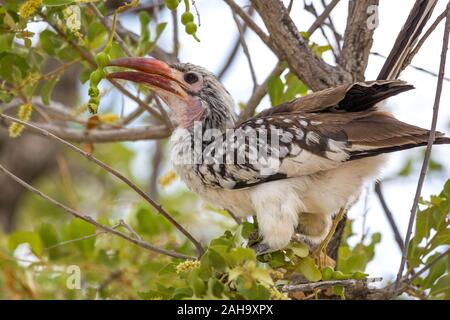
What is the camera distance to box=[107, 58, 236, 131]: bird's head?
3271 mm

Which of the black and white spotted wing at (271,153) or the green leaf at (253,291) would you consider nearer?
the green leaf at (253,291)

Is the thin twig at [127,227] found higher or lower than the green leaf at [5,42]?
lower

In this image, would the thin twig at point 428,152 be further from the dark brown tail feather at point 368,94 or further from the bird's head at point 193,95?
the bird's head at point 193,95

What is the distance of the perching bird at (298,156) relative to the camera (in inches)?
109

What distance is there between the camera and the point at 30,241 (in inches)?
141

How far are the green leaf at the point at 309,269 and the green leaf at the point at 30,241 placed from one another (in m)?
1.40

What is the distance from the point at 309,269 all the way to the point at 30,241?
1.54 m

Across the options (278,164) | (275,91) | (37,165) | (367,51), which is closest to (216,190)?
(278,164)

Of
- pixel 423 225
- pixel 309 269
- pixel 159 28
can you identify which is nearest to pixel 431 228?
pixel 423 225

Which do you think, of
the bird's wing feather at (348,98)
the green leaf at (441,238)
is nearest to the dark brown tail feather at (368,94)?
the bird's wing feather at (348,98)

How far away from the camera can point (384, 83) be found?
2686mm

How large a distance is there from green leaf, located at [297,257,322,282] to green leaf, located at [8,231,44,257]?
140 centimetres

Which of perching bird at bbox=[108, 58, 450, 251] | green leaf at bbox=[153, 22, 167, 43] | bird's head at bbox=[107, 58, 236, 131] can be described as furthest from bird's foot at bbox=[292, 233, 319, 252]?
green leaf at bbox=[153, 22, 167, 43]

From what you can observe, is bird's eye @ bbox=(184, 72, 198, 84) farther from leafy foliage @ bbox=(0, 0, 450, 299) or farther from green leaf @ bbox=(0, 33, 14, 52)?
green leaf @ bbox=(0, 33, 14, 52)
